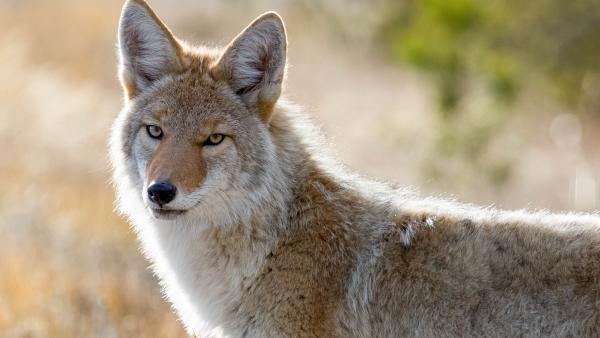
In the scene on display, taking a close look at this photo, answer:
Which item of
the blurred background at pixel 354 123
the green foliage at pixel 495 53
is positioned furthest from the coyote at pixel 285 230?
the green foliage at pixel 495 53

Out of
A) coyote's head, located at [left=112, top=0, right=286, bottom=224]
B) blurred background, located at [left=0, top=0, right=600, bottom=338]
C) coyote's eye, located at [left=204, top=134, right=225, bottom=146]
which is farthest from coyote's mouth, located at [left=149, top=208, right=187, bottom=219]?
blurred background, located at [left=0, top=0, right=600, bottom=338]

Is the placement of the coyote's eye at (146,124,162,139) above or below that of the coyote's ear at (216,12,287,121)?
below

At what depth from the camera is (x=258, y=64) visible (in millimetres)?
5562

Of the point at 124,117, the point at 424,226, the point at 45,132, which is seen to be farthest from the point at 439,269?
the point at 45,132

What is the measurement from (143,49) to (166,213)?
1.21m

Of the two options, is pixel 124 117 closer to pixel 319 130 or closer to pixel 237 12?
pixel 319 130

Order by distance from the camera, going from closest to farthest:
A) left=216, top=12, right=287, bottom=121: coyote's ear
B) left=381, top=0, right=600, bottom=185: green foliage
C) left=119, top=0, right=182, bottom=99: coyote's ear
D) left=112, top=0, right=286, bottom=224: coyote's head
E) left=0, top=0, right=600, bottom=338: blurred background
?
left=112, top=0, right=286, bottom=224: coyote's head < left=216, top=12, right=287, bottom=121: coyote's ear < left=119, top=0, right=182, bottom=99: coyote's ear < left=0, top=0, right=600, bottom=338: blurred background < left=381, top=0, right=600, bottom=185: green foliage

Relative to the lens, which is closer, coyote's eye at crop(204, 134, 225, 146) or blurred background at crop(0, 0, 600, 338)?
coyote's eye at crop(204, 134, 225, 146)

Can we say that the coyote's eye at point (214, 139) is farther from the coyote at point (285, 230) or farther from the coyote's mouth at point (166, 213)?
the coyote's mouth at point (166, 213)

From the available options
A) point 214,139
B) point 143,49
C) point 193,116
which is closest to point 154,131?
point 193,116

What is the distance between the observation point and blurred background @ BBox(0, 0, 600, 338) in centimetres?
847

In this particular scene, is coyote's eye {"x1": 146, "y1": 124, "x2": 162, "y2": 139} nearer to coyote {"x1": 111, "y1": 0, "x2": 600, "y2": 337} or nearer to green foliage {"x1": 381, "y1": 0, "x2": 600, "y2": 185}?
coyote {"x1": 111, "y1": 0, "x2": 600, "y2": 337}

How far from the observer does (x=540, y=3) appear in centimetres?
1648

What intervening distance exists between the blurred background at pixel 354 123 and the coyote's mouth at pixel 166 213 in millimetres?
1552
